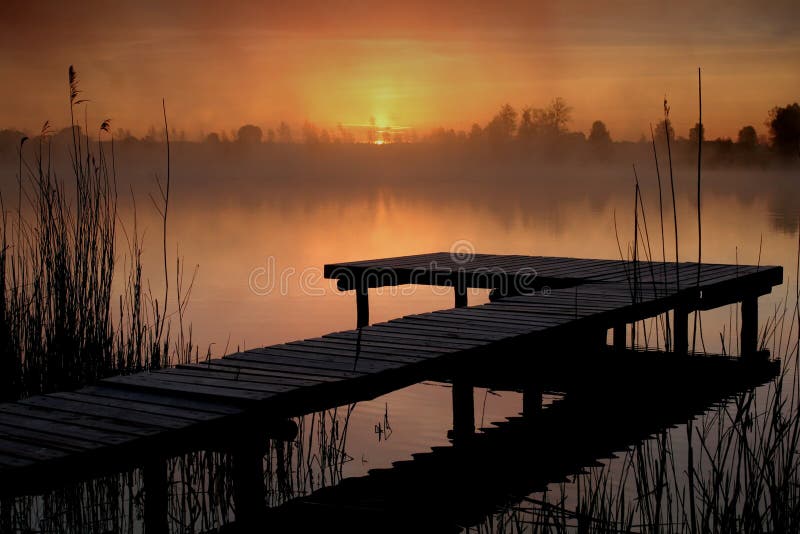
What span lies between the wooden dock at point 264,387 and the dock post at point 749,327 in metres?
0.96

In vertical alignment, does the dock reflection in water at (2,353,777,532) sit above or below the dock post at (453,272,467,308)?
below

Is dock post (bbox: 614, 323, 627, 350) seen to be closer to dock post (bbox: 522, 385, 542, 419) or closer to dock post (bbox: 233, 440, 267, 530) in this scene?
dock post (bbox: 522, 385, 542, 419)

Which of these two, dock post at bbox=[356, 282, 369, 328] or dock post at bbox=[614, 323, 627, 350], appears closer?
dock post at bbox=[614, 323, 627, 350]

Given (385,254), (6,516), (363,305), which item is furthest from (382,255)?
(6,516)

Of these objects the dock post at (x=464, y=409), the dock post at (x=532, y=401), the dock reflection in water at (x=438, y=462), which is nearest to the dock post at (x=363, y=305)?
the dock reflection in water at (x=438, y=462)

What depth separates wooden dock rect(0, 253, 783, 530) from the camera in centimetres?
290

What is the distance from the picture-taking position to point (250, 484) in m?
3.44

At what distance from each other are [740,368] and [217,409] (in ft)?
15.0

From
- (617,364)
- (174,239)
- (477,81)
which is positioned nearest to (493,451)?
(617,364)

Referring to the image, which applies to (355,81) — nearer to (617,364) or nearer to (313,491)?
(617,364)

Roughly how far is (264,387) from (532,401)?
2343 millimetres

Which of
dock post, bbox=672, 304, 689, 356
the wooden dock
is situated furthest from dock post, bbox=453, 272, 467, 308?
dock post, bbox=672, 304, 689, 356

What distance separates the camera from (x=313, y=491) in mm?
4270

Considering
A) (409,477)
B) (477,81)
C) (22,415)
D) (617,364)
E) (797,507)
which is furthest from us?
(477,81)
